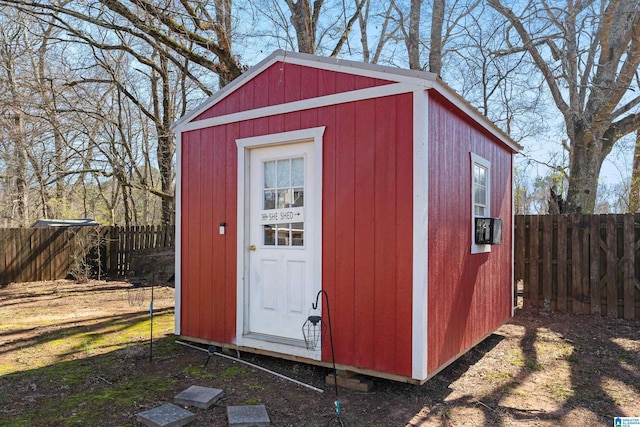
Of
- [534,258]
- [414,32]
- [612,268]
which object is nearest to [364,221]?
[534,258]

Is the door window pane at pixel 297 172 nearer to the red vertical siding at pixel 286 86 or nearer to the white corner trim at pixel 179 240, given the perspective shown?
the red vertical siding at pixel 286 86

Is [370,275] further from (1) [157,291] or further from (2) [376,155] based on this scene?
(1) [157,291]

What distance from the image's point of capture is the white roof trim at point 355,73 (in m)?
3.41

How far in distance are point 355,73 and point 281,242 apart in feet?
5.62

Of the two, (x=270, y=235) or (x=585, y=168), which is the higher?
(x=585, y=168)

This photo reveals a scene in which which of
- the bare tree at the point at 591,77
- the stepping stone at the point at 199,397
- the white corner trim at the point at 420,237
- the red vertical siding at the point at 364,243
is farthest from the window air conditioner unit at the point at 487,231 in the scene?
the bare tree at the point at 591,77

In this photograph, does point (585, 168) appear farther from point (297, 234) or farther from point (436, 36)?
point (297, 234)

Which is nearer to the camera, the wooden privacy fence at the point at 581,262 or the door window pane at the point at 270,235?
the door window pane at the point at 270,235

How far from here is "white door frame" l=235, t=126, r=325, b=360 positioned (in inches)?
153

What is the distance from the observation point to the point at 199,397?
130 inches

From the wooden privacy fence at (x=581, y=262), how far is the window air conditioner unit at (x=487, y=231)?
6.84ft

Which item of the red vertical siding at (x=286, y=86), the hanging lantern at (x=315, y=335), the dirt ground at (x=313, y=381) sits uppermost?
the red vertical siding at (x=286, y=86)

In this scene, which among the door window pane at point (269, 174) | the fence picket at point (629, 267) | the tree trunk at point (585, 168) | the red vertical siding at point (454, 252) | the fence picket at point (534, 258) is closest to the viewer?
the red vertical siding at point (454, 252)

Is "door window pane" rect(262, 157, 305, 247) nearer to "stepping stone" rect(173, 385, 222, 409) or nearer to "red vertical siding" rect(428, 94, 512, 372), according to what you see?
"red vertical siding" rect(428, 94, 512, 372)
